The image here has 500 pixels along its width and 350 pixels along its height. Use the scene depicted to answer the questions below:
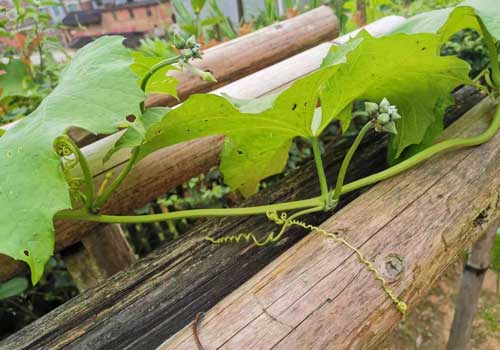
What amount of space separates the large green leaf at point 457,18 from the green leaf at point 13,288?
1.09 m

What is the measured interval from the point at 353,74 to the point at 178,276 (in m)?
0.39

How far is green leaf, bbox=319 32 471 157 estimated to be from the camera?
0.52 meters

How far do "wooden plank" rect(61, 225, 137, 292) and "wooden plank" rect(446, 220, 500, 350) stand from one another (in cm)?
112

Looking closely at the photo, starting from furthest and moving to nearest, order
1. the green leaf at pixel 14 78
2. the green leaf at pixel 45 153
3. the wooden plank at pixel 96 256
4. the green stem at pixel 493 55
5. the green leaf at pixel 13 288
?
the green leaf at pixel 14 78
the green leaf at pixel 13 288
the wooden plank at pixel 96 256
the green stem at pixel 493 55
the green leaf at pixel 45 153

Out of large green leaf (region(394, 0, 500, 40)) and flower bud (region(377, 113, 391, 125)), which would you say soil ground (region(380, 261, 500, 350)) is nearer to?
large green leaf (region(394, 0, 500, 40))

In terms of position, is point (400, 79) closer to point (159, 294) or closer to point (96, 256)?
point (159, 294)

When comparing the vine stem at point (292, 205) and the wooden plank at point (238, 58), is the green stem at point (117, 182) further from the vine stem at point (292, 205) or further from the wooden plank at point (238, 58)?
the wooden plank at point (238, 58)

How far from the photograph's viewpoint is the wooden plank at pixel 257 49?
113 cm

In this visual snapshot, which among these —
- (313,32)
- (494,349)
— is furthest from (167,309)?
(494,349)

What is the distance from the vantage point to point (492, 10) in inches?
22.9

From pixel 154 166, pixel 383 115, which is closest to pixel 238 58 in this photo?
pixel 154 166

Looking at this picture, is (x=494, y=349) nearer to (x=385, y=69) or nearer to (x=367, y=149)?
(x=367, y=149)

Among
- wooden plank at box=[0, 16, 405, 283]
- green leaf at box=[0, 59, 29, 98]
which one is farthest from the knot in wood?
green leaf at box=[0, 59, 29, 98]

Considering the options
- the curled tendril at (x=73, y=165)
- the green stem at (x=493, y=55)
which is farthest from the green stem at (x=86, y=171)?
the green stem at (x=493, y=55)
